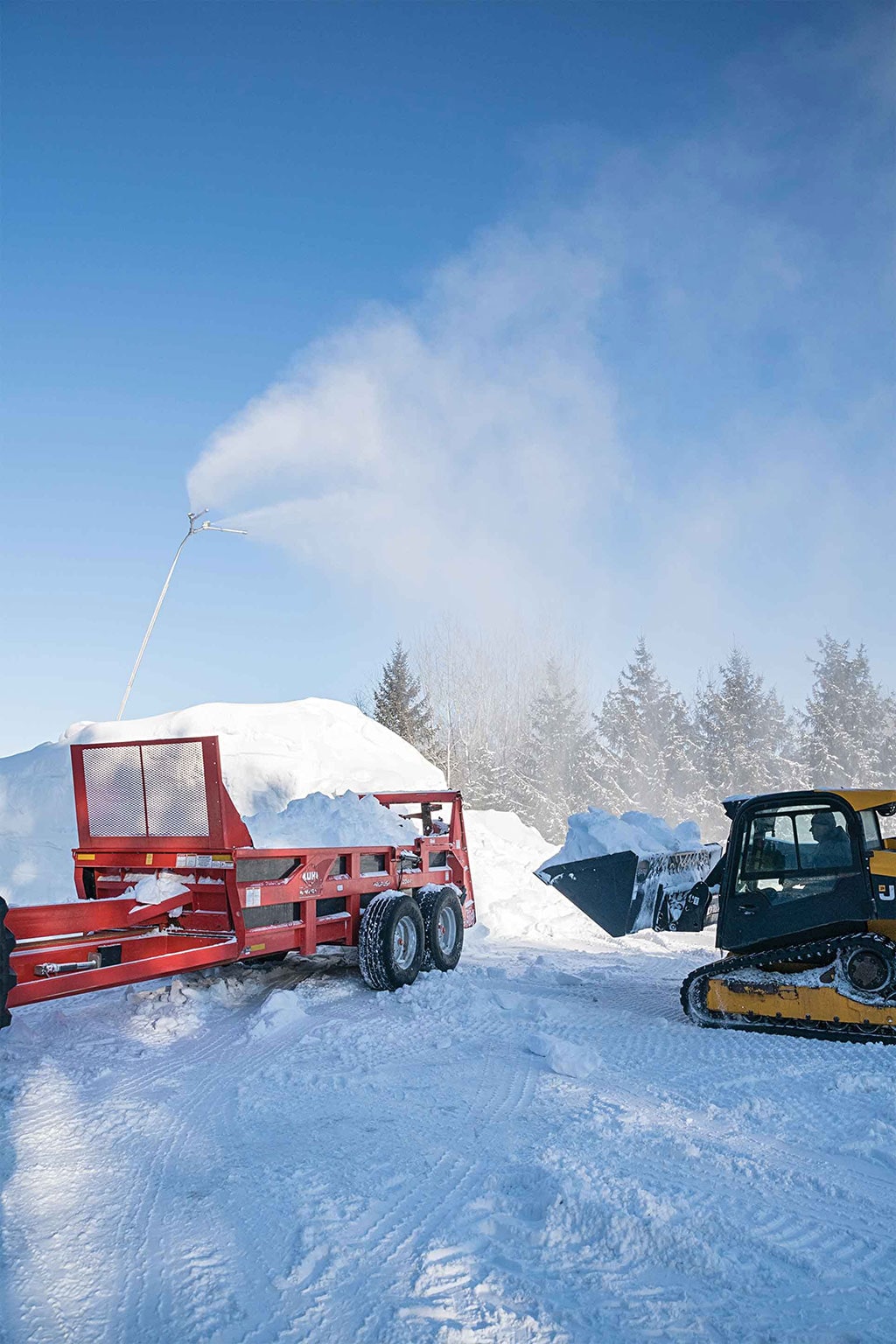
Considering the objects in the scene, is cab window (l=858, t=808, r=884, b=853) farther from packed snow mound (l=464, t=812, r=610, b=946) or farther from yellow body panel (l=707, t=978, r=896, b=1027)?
packed snow mound (l=464, t=812, r=610, b=946)

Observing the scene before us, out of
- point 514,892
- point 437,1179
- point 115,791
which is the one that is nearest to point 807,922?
point 437,1179

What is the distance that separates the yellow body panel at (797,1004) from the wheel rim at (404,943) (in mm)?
2985

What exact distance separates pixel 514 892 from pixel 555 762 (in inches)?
927

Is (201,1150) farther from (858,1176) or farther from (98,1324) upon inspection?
(858,1176)

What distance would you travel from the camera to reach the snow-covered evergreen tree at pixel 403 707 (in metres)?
37.9

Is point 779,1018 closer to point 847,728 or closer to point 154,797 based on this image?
point 154,797

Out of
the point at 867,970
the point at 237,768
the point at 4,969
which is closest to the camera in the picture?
the point at 4,969

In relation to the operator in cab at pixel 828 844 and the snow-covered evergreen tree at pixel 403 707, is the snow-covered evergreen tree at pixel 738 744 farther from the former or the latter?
the operator in cab at pixel 828 844

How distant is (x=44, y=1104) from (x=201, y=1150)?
132cm

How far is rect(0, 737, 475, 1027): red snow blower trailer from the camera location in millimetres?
5957

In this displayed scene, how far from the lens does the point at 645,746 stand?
1522 inches

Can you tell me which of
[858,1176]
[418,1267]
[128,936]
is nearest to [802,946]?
[858,1176]

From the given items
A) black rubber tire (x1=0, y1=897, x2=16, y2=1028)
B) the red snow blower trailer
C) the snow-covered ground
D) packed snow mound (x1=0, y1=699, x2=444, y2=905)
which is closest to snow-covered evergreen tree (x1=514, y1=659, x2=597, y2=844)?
packed snow mound (x1=0, y1=699, x2=444, y2=905)

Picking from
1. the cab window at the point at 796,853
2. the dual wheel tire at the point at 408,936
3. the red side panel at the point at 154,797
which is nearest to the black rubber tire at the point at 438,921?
the dual wheel tire at the point at 408,936
